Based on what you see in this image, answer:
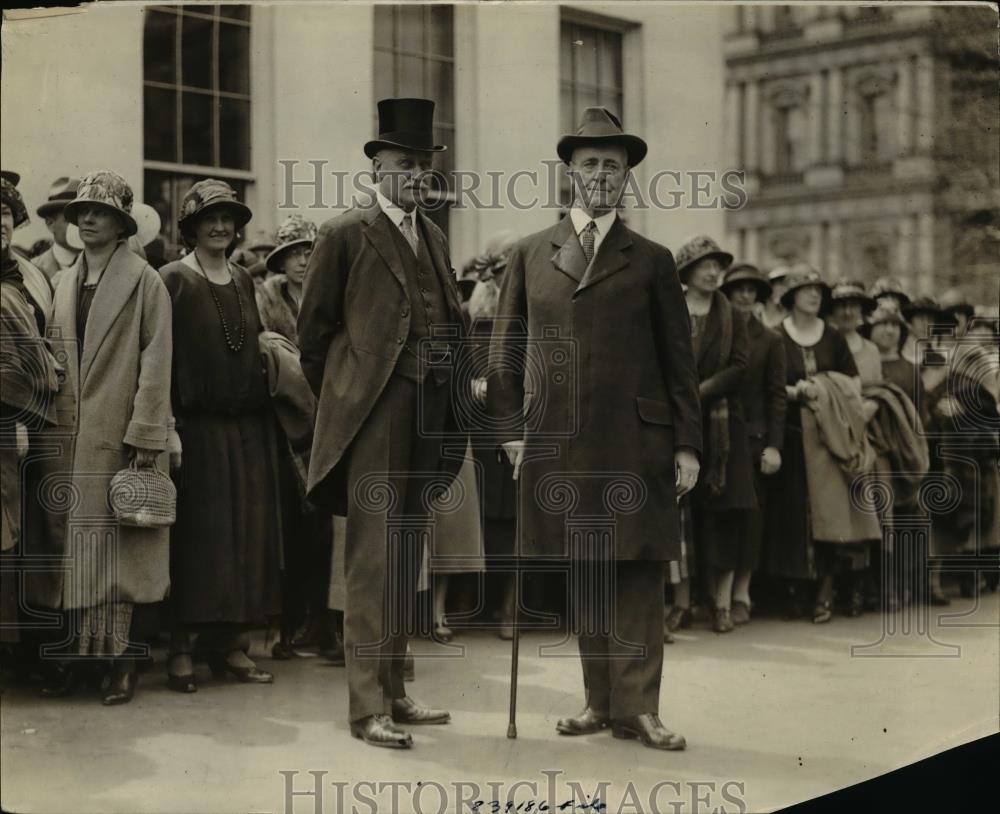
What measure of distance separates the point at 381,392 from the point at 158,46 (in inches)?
81.7

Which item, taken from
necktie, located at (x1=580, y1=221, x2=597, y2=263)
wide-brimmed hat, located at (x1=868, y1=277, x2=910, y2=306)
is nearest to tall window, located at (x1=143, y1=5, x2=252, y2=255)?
necktie, located at (x1=580, y1=221, x2=597, y2=263)

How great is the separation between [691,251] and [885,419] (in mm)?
1799

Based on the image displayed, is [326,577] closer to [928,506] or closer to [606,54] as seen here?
[606,54]

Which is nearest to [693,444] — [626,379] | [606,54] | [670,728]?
[626,379]

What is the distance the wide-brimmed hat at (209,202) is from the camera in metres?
6.18

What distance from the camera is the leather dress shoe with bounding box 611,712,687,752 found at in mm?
5668

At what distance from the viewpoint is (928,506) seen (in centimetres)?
821

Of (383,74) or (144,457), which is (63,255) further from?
(383,74)

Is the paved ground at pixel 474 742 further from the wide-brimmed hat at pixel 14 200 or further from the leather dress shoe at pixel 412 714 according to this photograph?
the wide-brimmed hat at pixel 14 200

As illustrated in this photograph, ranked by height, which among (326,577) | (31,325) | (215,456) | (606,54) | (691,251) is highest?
(606,54)

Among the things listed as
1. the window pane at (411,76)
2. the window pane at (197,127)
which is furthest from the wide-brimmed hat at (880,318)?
the window pane at (197,127)

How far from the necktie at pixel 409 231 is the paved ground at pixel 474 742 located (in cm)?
186

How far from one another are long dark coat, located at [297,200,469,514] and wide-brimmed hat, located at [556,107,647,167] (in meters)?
0.81

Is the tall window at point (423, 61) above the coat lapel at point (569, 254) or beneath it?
above
